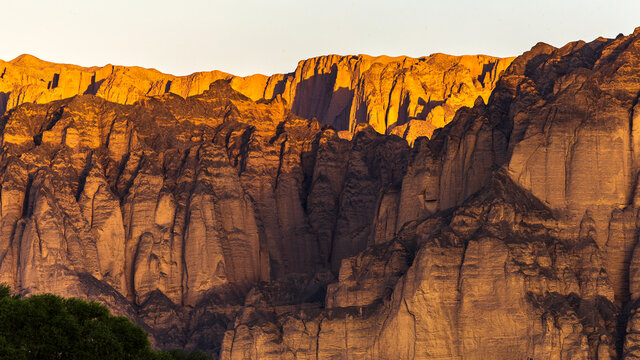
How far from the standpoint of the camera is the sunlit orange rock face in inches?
4368

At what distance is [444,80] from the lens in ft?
644

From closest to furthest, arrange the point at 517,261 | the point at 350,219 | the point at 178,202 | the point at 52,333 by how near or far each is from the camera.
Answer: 1. the point at 52,333
2. the point at 517,261
3. the point at 178,202
4. the point at 350,219

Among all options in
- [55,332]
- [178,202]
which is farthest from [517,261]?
[55,332]

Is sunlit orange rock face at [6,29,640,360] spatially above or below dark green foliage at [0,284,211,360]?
above

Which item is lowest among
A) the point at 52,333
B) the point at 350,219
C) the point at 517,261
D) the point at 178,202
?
the point at 52,333

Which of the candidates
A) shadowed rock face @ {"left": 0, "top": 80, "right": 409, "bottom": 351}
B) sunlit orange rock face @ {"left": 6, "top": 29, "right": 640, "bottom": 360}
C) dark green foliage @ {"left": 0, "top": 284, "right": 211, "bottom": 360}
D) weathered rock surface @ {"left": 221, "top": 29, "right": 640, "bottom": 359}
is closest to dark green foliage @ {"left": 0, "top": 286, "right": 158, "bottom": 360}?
dark green foliage @ {"left": 0, "top": 284, "right": 211, "bottom": 360}

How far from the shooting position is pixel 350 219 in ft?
516

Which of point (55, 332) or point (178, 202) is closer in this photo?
point (55, 332)

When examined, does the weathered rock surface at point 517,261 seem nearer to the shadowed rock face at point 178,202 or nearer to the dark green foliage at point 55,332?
the shadowed rock face at point 178,202

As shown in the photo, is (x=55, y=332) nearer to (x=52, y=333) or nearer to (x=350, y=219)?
(x=52, y=333)

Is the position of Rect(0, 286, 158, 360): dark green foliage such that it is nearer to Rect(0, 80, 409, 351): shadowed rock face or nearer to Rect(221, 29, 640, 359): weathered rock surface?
Rect(221, 29, 640, 359): weathered rock surface

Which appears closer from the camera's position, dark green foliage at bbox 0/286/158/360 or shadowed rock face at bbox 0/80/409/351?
dark green foliage at bbox 0/286/158/360

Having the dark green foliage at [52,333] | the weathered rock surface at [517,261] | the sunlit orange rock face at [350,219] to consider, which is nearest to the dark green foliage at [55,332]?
the dark green foliage at [52,333]

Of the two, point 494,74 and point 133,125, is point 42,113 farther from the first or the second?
point 494,74
